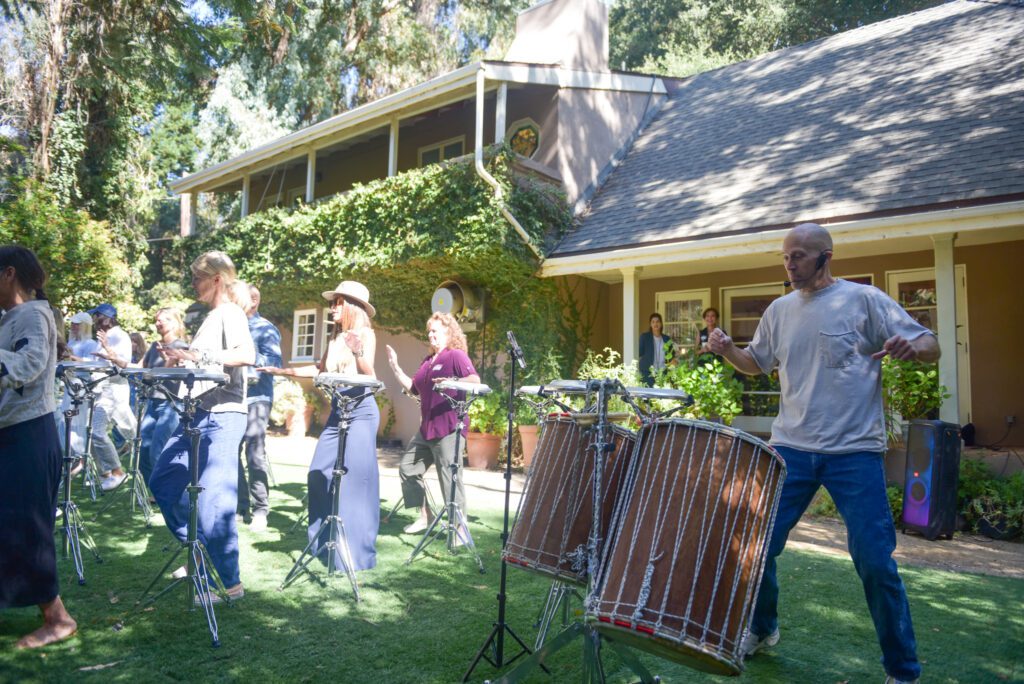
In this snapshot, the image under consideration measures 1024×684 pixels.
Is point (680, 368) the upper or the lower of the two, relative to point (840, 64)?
lower

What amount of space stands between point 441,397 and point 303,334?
11.4 meters

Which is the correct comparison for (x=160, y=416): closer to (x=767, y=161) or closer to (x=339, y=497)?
(x=339, y=497)

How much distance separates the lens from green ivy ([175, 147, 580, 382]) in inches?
432

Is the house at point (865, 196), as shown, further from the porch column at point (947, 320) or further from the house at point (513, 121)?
the house at point (513, 121)

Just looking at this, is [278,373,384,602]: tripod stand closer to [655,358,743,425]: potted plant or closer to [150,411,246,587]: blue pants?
[150,411,246,587]: blue pants

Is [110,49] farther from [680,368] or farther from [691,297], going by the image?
[691,297]

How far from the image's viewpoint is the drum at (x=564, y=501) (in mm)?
3107

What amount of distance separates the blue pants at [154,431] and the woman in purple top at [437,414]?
1.71m

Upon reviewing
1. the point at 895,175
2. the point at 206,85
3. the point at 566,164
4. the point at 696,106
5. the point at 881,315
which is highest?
the point at 206,85

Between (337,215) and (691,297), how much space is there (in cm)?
665

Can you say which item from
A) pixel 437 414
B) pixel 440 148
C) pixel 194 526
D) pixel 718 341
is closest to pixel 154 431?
pixel 194 526

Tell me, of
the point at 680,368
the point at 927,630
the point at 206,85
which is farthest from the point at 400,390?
the point at 206,85

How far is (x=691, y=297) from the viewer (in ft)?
39.0

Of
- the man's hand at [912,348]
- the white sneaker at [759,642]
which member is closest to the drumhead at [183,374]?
the white sneaker at [759,642]
